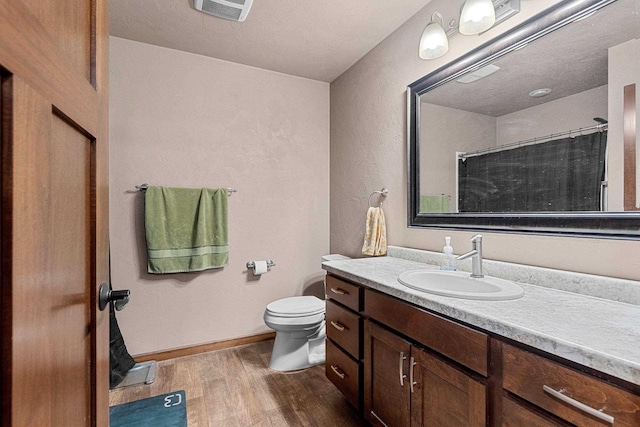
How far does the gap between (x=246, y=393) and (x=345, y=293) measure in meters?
0.95

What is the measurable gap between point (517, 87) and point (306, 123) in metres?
1.78

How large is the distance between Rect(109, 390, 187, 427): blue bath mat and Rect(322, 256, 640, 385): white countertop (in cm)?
137

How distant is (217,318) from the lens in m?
2.51

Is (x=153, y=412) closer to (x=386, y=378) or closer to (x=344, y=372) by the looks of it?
(x=344, y=372)

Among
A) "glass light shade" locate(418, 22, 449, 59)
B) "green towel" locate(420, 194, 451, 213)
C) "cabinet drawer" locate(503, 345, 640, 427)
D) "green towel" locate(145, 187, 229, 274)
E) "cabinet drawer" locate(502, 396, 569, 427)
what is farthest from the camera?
"green towel" locate(145, 187, 229, 274)

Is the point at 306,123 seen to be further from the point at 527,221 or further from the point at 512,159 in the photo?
the point at 527,221

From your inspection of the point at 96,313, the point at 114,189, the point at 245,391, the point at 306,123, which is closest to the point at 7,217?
the point at 96,313

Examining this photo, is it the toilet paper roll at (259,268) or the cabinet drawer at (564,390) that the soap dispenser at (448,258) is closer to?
the cabinet drawer at (564,390)

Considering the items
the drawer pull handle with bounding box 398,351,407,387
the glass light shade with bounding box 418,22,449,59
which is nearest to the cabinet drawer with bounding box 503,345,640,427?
the drawer pull handle with bounding box 398,351,407,387

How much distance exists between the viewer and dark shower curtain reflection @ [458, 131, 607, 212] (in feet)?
3.85

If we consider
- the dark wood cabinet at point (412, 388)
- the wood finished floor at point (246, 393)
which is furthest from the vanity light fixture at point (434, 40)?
the wood finished floor at point (246, 393)

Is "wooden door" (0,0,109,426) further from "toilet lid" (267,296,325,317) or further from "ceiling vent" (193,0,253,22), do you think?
"toilet lid" (267,296,325,317)

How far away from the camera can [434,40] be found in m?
1.65

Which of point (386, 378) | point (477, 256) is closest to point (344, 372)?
point (386, 378)
